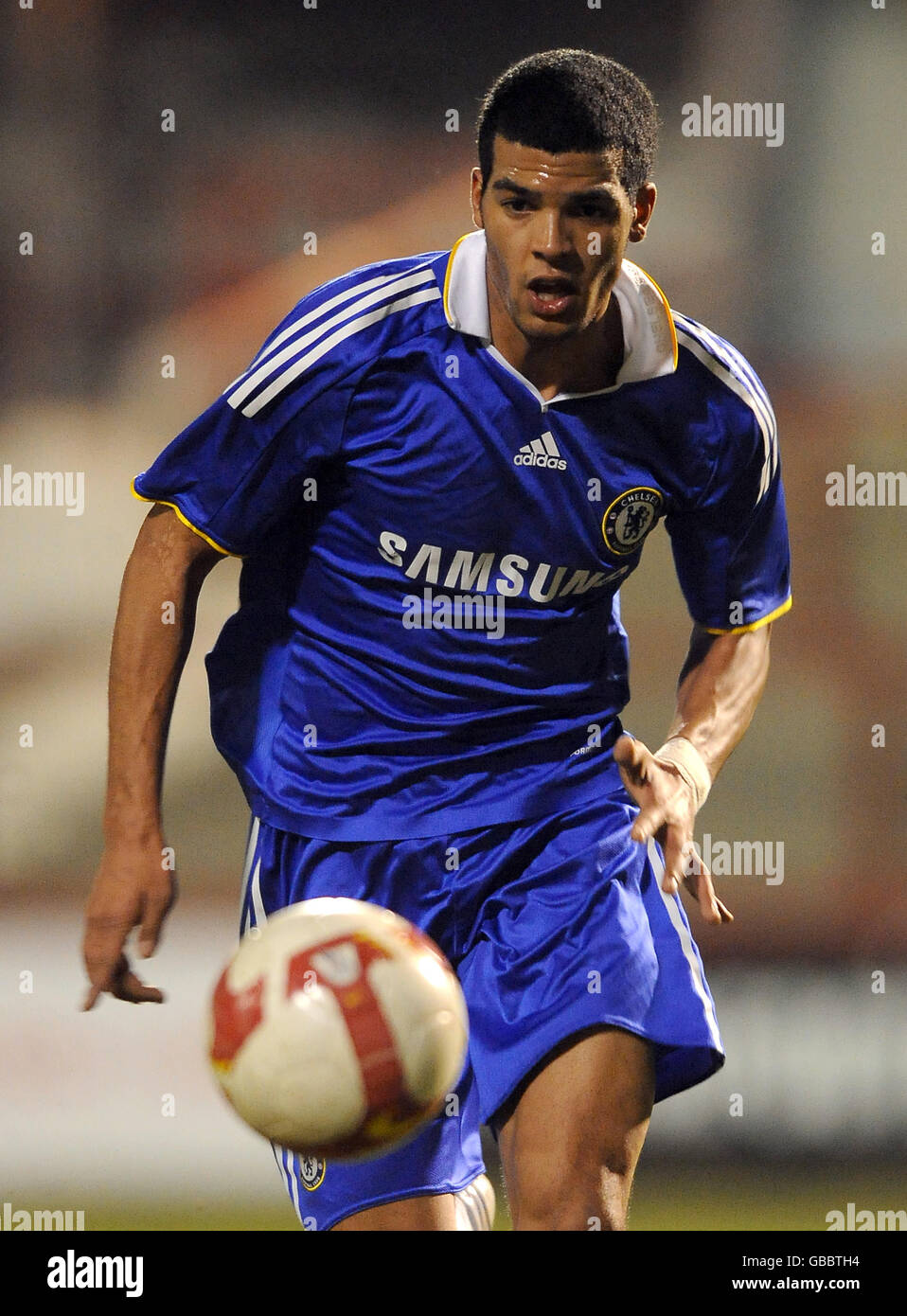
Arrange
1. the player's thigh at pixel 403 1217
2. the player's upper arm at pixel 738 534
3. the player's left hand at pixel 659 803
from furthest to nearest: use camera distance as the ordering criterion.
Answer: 1. the player's upper arm at pixel 738 534
2. the player's thigh at pixel 403 1217
3. the player's left hand at pixel 659 803

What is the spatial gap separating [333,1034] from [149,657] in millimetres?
609

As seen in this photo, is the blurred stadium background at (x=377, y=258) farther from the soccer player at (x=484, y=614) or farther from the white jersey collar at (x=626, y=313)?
the white jersey collar at (x=626, y=313)

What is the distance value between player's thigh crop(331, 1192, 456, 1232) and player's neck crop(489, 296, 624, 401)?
1097 millimetres

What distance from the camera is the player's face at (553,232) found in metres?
2.01

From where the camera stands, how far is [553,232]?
6.57ft

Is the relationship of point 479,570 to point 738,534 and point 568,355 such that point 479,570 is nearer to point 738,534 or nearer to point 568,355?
point 568,355

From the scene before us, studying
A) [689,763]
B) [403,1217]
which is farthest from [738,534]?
[403,1217]

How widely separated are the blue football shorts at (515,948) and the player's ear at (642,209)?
0.78m

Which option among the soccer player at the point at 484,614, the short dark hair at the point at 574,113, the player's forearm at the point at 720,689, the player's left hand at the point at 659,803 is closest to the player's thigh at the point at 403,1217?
the soccer player at the point at 484,614

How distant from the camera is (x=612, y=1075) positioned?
6.60 feet

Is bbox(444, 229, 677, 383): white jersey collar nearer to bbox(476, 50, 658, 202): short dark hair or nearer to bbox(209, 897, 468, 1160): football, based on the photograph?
bbox(476, 50, 658, 202): short dark hair

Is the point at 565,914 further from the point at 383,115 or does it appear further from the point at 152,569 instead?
the point at 383,115

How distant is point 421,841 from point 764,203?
8.33 ft

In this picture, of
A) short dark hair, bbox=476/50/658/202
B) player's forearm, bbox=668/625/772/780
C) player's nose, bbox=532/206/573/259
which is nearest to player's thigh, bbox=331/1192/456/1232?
player's forearm, bbox=668/625/772/780
